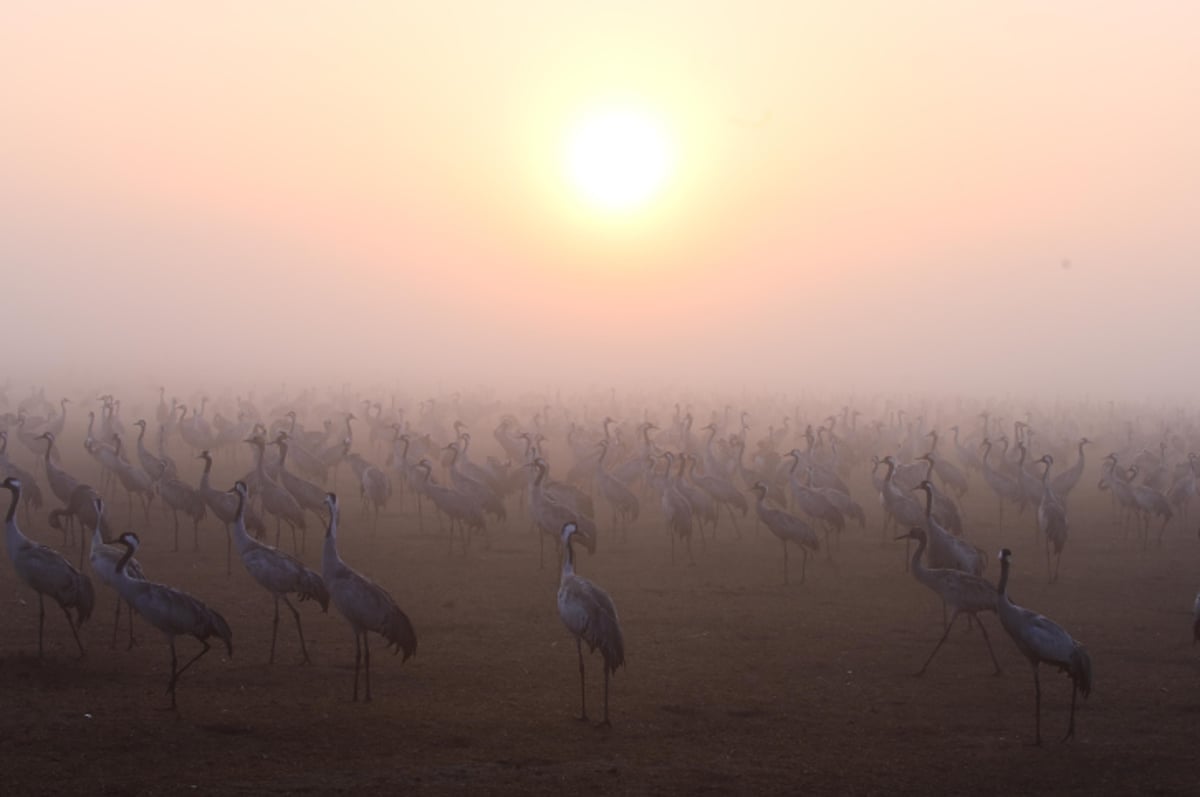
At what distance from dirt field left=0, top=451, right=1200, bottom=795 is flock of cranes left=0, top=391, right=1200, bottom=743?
44 centimetres

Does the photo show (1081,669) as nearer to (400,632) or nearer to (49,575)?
(400,632)

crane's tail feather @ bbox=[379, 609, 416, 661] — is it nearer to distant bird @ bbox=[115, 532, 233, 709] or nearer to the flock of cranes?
the flock of cranes

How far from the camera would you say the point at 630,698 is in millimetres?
11055

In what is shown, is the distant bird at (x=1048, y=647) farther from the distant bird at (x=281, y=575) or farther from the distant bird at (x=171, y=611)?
the distant bird at (x=171, y=611)

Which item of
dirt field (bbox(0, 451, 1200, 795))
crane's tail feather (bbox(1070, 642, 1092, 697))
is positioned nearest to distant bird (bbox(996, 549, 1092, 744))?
crane's tail feather (bbox(1070, 642, 1092, 697))

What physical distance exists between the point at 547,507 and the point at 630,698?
7.40 m

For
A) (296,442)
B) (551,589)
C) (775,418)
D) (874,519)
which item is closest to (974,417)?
(775,418)

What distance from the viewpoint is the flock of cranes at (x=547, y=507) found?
1084 centimetres

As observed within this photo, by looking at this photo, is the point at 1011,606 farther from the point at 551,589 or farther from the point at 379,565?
the point at 379,565

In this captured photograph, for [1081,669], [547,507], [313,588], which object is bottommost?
[1081,669]

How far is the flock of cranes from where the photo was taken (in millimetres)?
10836

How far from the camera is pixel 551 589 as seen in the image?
55.0 ft

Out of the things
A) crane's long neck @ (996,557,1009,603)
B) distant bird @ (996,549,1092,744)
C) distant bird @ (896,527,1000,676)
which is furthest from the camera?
distant bird @ (896,527,1000,676)

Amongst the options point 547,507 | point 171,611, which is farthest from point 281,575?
point 547,507
